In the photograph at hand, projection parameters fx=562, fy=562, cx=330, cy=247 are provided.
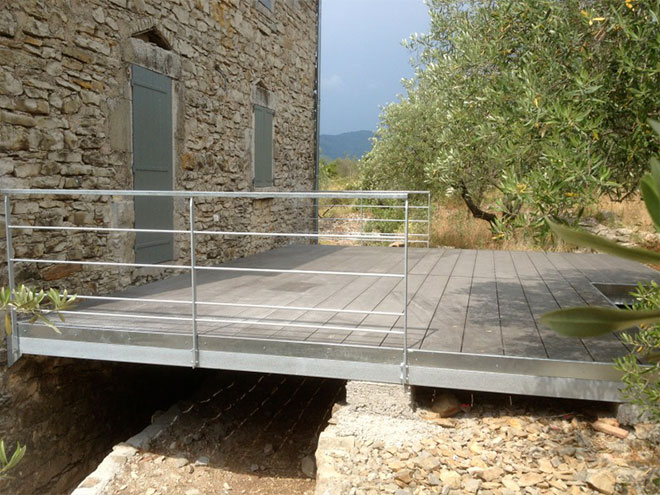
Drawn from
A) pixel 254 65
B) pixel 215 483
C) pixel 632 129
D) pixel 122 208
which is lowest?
pixel 215 483

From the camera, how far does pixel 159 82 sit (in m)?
6.15

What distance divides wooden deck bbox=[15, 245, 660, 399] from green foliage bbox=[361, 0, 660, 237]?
2.96ft

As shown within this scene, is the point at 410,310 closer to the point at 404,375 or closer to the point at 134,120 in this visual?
the point at 404,375

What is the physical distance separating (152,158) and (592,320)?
564cm

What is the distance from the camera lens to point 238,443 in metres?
4.74

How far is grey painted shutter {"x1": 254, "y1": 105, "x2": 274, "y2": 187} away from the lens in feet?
28.8

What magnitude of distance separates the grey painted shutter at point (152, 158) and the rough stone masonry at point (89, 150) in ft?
0.38

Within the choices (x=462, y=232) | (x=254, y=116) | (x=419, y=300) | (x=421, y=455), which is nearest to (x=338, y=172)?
(x=462, y=232)

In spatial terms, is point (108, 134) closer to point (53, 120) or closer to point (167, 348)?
point (53, 120)

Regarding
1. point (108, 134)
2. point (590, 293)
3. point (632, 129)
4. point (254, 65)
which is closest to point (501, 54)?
point (632, 129)


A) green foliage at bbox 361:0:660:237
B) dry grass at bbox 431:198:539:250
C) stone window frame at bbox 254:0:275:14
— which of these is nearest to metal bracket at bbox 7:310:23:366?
green foliage at bbox 361:0:660:237

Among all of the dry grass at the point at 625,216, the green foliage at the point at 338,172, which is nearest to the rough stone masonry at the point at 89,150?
the dry grass at the point at 625,216

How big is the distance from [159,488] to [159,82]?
4.20m

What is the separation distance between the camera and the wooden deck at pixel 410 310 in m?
3.78
